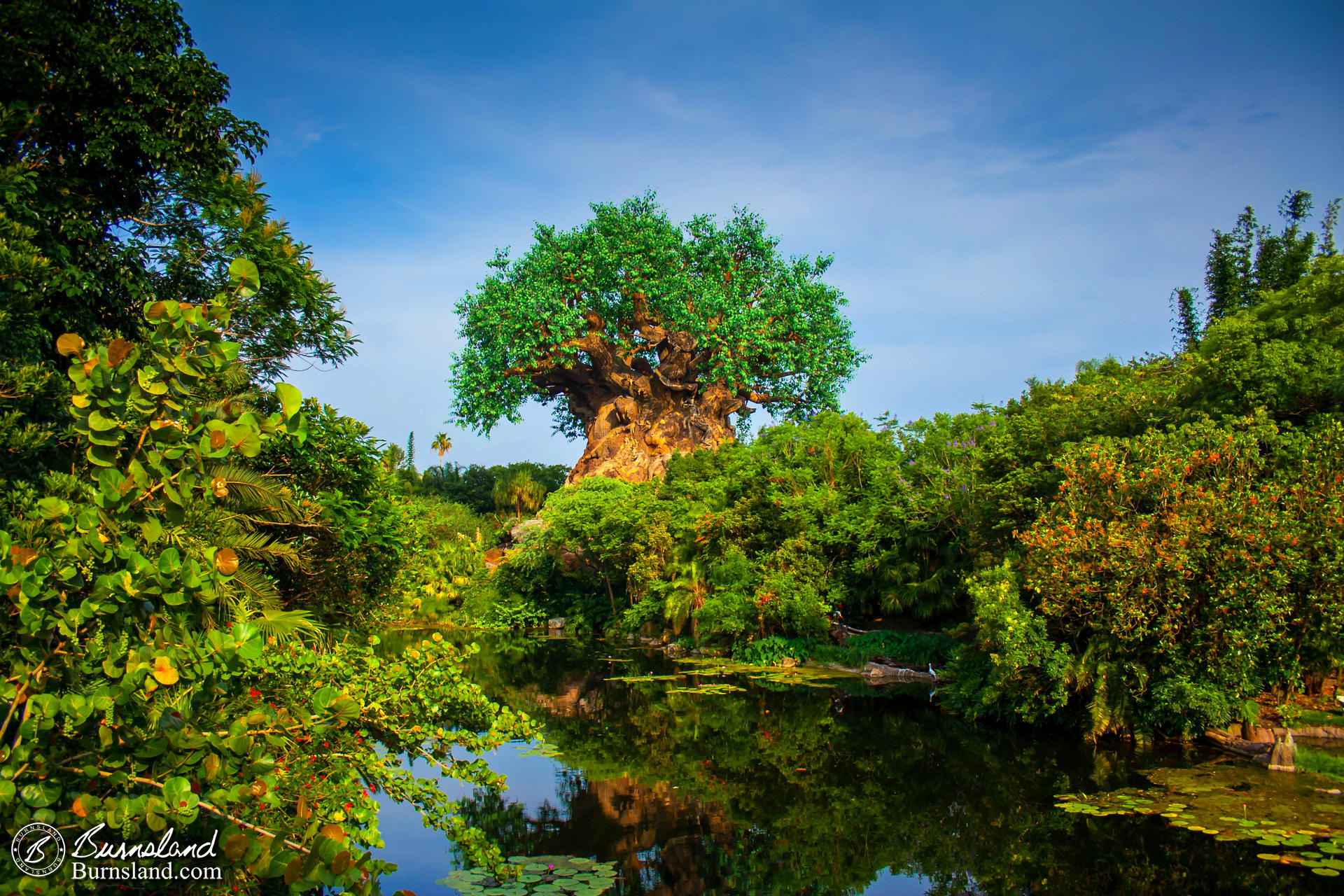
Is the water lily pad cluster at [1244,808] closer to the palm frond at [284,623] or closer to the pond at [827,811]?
the pond at [827,811]

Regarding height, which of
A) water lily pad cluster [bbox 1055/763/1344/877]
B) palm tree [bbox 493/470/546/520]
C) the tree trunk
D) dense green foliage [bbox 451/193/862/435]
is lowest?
water lily pad cluster [bbox 1055/763/1344/877]

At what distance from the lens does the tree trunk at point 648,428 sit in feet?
104

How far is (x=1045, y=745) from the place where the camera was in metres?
10.9

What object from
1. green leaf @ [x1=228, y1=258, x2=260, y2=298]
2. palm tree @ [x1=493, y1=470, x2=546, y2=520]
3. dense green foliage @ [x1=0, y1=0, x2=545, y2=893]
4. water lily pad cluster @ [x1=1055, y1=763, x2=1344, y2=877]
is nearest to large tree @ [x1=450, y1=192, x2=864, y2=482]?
palm tree @ [x1=493, y1=470, x2=546, y2=520]

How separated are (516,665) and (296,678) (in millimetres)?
14945

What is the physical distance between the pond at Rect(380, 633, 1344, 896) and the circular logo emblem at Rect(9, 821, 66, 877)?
492 cm

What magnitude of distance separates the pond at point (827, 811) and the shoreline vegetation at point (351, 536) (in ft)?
2.54

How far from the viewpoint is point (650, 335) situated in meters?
31.5

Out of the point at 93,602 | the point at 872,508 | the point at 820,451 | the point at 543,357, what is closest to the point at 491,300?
the point at 543,357

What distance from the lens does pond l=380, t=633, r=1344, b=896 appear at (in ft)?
21.6

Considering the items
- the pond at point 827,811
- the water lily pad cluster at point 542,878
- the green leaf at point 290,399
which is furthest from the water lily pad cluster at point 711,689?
the green leaf at point 290,399

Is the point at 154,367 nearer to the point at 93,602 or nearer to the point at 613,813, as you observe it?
the point at 93,602

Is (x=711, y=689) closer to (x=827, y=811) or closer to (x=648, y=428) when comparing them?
(x=827, y=811)

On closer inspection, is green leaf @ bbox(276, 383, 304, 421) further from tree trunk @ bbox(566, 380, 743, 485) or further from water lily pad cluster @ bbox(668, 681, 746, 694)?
tree trunk @ bbox(566, 380, 743, 485)
